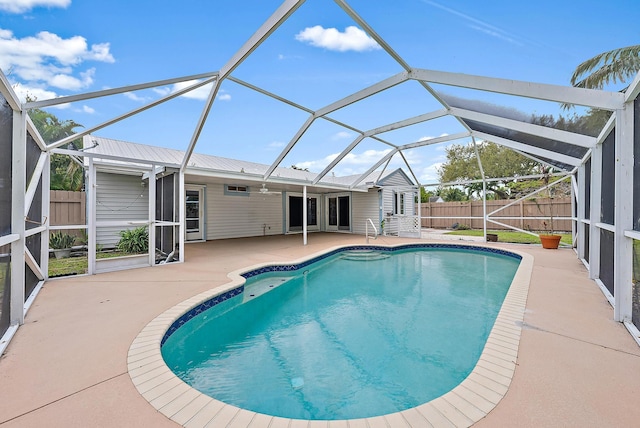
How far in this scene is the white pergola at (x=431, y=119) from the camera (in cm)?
271

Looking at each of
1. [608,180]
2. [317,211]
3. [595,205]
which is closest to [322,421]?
[608,180]

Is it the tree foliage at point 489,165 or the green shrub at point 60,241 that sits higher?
the tree foliage at point 489,165

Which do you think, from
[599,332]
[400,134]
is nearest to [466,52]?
[400,134]

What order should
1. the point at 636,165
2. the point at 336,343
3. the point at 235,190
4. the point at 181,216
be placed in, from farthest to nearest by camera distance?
the point at 235,190 < the point at 181,216 < the point at 336,343 < the point at 636,165

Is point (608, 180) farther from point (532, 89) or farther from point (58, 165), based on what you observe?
point (58, 165)

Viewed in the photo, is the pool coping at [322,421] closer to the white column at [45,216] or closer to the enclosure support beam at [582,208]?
the white column at [45,216]

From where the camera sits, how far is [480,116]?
5902 mm

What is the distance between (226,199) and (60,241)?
16.9 ft

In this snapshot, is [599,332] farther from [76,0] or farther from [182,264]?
[76,0]

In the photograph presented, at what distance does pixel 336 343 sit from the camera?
3332mm

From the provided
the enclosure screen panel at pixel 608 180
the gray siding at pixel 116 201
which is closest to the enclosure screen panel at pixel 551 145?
the enclosure screen panel at pixel 608 180

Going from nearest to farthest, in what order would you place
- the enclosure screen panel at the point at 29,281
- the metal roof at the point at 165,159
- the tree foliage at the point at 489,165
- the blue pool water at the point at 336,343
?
the blue pool water at the point at 336,343
the enclosure screen panel at the point at 29,281
the metal roof at the point at 165,159
the tree foliage at the point at 489,165

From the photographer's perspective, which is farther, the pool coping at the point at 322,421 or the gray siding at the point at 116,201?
the gray siding at the point at 116,201

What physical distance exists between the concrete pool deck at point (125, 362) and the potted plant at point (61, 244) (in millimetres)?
3895
